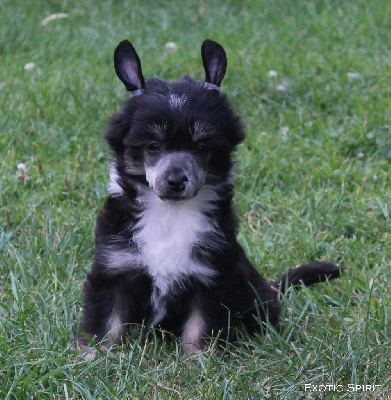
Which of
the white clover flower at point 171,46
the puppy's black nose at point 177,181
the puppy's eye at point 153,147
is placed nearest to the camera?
the puppy's black nose at point 177,181

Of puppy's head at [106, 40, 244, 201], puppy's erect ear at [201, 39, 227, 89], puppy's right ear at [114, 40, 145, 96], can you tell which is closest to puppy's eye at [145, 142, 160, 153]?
puppy's head at [106, 40, 244, 201]

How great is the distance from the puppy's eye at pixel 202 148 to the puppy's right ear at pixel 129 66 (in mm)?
391

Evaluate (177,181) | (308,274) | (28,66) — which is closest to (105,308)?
(177,181)

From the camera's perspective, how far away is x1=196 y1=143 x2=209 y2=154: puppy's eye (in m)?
3.42

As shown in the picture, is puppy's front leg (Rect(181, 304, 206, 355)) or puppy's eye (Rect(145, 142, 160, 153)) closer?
puppy's eye (Rect(145, 142, 160, 153))

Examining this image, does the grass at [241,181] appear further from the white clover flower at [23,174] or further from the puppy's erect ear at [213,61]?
the puppy's erect ear at [213,61]

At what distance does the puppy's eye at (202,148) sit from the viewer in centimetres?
342

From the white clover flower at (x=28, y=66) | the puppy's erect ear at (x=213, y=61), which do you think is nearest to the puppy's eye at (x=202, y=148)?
the puppy's erect ear at (x=213, y=61)

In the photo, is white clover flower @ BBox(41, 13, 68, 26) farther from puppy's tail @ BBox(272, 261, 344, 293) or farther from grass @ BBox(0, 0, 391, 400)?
puppy's tail @ BBox(272, 261, 344, 293)

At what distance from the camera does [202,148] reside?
11.3 feet

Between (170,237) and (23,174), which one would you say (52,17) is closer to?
(23,174)

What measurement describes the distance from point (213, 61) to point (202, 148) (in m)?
0.44

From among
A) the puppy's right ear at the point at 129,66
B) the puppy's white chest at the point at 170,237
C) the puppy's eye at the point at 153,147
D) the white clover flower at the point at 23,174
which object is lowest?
the white clover flower at the point at 23,174

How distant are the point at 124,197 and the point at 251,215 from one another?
5.62 feet
